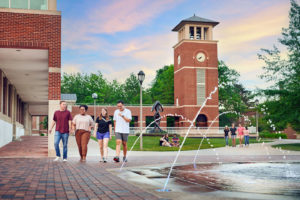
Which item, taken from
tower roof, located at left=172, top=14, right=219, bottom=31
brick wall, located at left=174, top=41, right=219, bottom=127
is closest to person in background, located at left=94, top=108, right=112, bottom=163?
brick wall, located at left=174, top=41, right=219, bottom=127

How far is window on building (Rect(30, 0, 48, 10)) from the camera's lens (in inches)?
631

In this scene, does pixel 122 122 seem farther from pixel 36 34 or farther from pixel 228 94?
pixel 228 94

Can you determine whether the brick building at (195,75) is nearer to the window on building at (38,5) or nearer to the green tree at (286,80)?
the green tree at (286,80)

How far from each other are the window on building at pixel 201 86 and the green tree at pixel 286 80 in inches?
1281

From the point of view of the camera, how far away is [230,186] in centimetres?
647

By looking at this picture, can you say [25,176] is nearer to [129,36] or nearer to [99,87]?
[129,36]

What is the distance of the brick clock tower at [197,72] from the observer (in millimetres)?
61656

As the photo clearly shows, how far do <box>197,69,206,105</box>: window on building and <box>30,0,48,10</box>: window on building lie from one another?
47.8m

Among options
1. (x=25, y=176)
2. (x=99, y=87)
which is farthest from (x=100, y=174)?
(x=99, y=87)

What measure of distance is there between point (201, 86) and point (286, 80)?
3484 centimetres

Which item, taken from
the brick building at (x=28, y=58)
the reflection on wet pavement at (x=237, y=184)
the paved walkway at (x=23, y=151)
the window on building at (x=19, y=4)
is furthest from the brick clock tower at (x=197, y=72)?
the reflection on wet pavement at (x=237, y=184)

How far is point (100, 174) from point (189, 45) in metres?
55.7

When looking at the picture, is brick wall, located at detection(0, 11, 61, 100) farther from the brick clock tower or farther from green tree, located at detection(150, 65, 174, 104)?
green tree, located at detection(150, 65, 174, 104)

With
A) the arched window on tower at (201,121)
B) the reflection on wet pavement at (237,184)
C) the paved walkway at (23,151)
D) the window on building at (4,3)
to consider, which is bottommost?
the paved walkway at (23,151)
